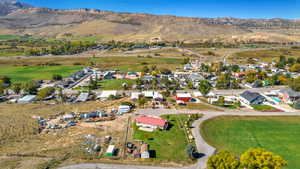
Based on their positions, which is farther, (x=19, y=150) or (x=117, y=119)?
(x=117, y=119)

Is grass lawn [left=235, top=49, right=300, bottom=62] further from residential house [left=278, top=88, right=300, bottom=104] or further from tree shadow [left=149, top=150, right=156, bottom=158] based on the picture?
tree shadow [left=149, top=150, right=156, bottom=158]

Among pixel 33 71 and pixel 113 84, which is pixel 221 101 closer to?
pixel 113 84

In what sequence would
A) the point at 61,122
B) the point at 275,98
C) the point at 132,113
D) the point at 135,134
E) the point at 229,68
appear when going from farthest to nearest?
the point at 229,68, the point at 275,98, the point at 132,113, the point at 61,122, the point at 135,134

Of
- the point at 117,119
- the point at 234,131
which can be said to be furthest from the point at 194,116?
the point at 117,119

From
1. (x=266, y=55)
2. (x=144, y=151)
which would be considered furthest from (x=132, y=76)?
(x=266, y=55)

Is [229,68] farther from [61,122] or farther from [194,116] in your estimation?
[61,122]

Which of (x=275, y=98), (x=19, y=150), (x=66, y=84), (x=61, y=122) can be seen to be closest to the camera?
(x=19, y=150)

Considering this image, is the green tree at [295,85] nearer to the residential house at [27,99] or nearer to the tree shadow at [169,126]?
the tree shadow at [169,126]

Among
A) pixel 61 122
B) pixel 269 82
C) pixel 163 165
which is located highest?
pixel 269 82
